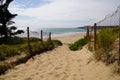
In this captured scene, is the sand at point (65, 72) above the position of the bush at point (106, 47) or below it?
below

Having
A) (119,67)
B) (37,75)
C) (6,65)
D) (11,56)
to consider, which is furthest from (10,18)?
(119,67)

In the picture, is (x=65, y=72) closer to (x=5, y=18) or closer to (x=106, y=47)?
(x=106, y=47)

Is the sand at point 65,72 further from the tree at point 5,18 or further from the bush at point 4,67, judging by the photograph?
the tree at point 5,18

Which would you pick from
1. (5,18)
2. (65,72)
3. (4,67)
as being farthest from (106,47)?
(5,18)

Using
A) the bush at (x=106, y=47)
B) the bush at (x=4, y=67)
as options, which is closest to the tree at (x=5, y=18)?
the bush at (x=4, y=67)

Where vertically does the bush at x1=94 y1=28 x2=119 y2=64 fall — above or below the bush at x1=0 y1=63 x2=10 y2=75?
above

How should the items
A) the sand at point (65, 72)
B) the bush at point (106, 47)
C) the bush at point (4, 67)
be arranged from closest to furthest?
the sand at point (65, 72)
the bush at point (106, 47)
the bush at point (4, 67)

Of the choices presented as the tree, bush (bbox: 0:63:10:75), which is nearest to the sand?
bush (bbox: 0:63:10:75)

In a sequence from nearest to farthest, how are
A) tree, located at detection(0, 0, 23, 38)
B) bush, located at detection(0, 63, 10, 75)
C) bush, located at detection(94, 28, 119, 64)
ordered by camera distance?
bush, located at detection(94, 28, 119, 64), bush, located at detection(0, 63, 10, 75), tree, located at detection(0, 0, 23, 38)

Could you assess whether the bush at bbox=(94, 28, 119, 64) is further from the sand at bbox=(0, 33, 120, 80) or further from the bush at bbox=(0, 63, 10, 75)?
the bush at bbox=(0, 63, 10, 75)

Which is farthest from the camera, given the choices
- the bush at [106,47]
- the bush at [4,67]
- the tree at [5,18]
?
the tree at [5,18]

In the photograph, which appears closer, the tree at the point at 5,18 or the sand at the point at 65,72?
the sand at the point at 65,72

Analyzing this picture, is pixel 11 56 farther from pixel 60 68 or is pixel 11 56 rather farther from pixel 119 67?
pixel 119 67

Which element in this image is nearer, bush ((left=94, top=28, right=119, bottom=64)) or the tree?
bush ((left=94, top=28, right=119, bottom=64))
